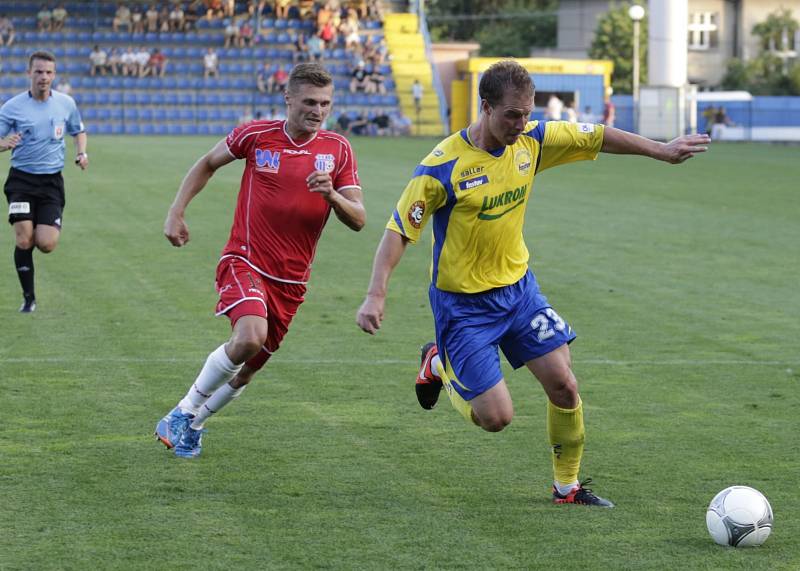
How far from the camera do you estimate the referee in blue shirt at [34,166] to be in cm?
1157

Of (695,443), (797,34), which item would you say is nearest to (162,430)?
(695,443)

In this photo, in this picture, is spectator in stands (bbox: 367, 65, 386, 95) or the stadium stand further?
spectator in stands (bbox: 367, 65, 386, 95)

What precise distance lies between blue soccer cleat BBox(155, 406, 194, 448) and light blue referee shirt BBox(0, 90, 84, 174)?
212 inches

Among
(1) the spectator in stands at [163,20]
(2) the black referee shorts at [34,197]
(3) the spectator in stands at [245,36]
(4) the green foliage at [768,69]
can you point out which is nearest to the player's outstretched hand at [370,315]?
(2) the black referee shorts at [34,197]

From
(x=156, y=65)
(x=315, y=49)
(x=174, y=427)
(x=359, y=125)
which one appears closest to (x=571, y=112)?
(x=359, y=125)

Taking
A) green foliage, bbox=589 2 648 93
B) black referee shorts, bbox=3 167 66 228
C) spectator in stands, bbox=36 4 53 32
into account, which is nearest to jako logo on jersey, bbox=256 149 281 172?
black referee shorts, bbox=3 167 66 228

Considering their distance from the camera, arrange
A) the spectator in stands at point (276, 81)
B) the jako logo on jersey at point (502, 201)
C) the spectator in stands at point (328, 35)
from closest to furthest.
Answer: the jako logo on jersey at point (502, 201) < the spectator in stands at point (276, 81) < the spectator in stands at point (328, 35)

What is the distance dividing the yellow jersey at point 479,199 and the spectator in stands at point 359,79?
4439cm

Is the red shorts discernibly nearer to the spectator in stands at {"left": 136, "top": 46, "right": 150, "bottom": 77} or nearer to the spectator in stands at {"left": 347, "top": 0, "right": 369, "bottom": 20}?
the spectator in stands at {"left": 136, "top": 46, "right": 150, "bottom": 77}

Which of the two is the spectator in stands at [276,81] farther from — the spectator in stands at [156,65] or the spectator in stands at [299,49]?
the spectator in stands at [156,65]

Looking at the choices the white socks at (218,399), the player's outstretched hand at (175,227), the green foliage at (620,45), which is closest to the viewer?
the player's outstretched hand at (175,227)

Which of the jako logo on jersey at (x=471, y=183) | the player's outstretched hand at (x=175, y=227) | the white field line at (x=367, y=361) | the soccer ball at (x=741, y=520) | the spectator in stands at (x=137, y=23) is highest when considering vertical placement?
the spectator in stands at (x=137, y=23)

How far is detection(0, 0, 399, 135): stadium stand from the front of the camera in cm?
4812

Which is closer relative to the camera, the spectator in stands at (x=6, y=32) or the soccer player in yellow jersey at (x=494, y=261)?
the soccer player in yellow jersey at (x=494, y=261)
